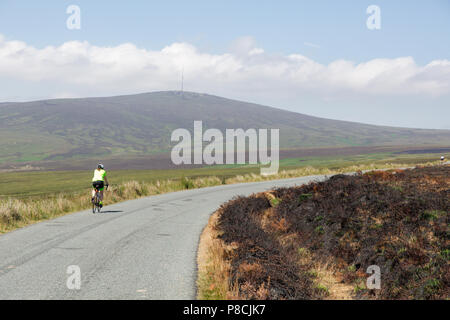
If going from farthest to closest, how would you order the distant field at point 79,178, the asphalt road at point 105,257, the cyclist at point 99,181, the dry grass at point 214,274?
1. the distant field at point 79,178
2. the cyclist at point 99,181
3. the asphalt road at point 105,257
4. the dry grass at point 214,274

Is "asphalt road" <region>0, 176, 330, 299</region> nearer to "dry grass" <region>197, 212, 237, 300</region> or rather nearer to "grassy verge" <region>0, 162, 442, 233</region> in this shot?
"dry grass" <region>197, 212, 237, 300</region>

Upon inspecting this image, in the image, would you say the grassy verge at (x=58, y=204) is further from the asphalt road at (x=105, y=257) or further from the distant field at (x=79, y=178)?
the distant field at (x=79, y=178)

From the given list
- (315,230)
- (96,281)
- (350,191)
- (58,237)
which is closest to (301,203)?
(350,191)

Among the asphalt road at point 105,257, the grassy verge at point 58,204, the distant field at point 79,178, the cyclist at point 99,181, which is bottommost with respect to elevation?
the distant field at point 79,178

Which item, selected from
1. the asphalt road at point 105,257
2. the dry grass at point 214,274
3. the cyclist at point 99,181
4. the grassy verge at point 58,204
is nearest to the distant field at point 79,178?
the grassy verge at point 58,204

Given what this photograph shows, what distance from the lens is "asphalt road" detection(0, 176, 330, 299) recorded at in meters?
6.84

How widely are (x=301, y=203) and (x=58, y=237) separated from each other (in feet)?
25.2

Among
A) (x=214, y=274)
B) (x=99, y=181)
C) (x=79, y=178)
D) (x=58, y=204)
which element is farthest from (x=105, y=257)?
(x=79, y=178)

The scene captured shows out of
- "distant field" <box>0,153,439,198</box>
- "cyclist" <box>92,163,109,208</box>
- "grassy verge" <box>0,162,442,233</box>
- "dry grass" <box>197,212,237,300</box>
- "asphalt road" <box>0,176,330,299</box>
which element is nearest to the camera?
"dry grass" <box>197,212,237,300</box>

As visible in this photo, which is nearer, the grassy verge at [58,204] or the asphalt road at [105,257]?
the asphalt road at [105,257]

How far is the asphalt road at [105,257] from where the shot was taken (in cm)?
684

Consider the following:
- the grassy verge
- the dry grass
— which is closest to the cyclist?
the grassy verge

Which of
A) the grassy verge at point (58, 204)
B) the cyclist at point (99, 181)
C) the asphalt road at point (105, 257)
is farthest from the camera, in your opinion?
the cyclist at point (99, 181)

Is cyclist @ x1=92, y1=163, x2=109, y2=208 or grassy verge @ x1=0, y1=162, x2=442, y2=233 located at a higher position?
cyclist @ x1=92, y1=163, x2=109, y2=208
